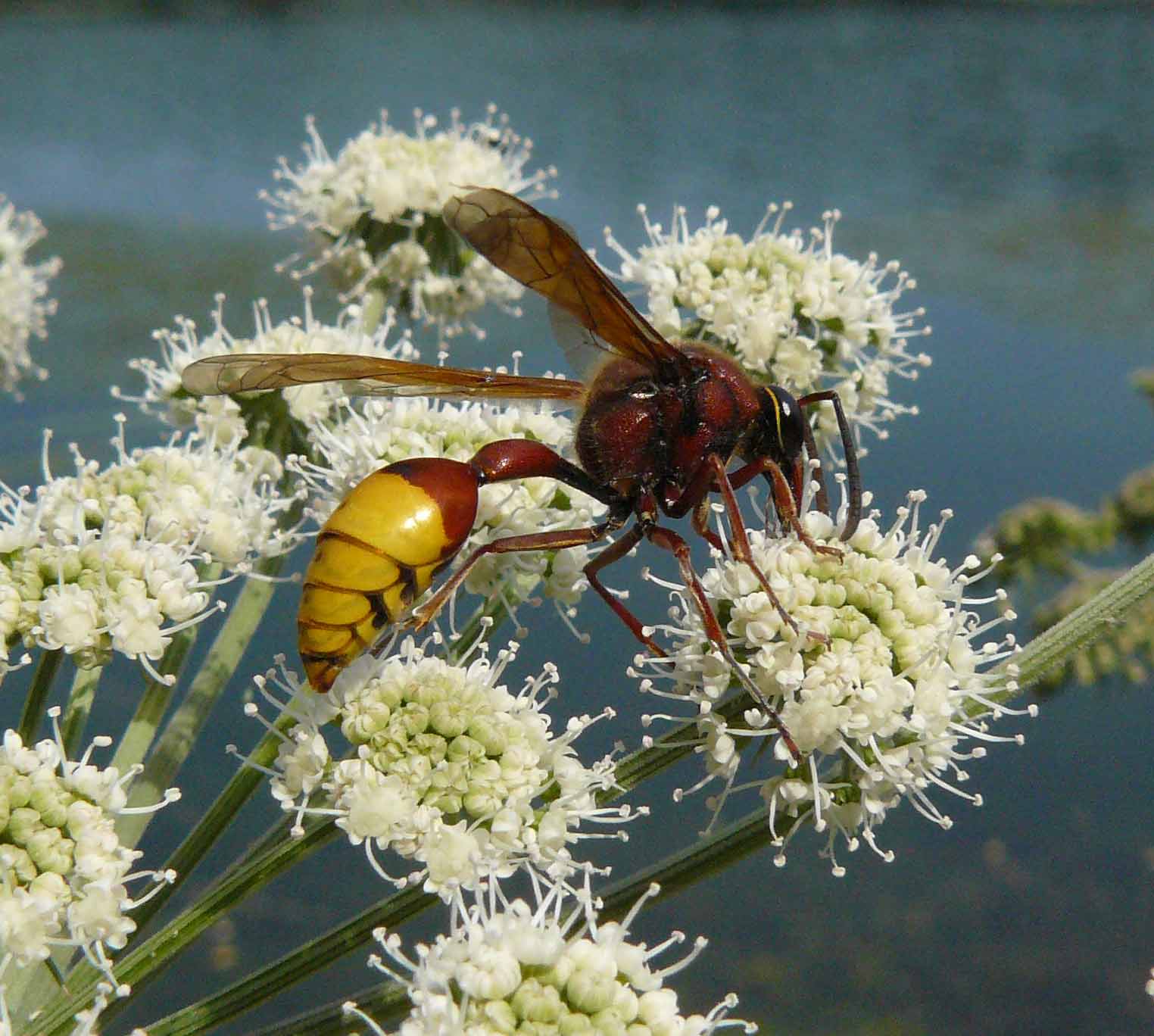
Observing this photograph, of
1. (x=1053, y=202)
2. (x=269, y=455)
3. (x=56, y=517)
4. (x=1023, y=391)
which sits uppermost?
(x=1053, y=202)

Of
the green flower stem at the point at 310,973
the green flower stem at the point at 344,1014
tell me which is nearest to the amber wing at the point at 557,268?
the green flower stem at the point at 310,973

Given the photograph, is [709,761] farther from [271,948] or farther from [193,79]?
[193,79]

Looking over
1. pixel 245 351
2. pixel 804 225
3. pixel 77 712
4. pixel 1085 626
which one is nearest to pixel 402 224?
pixel 245 351

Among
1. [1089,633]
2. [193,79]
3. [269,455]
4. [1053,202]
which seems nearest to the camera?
[1089,633]

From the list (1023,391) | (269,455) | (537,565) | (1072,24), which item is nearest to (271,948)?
(269,455)

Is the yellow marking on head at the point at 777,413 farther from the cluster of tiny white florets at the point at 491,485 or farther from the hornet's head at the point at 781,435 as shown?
the cluster of tiny white florets at the point at 491,485

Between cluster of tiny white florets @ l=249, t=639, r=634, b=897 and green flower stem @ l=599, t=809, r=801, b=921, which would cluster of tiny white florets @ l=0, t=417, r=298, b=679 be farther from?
green flower stem @ l=599, t=809, r=801, b=921

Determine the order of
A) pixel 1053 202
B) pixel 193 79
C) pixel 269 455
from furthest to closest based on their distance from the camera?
pixel 193 79 < pixel 1053 202 < pixel 269 455

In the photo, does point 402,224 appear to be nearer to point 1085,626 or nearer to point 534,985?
point 1085,626
